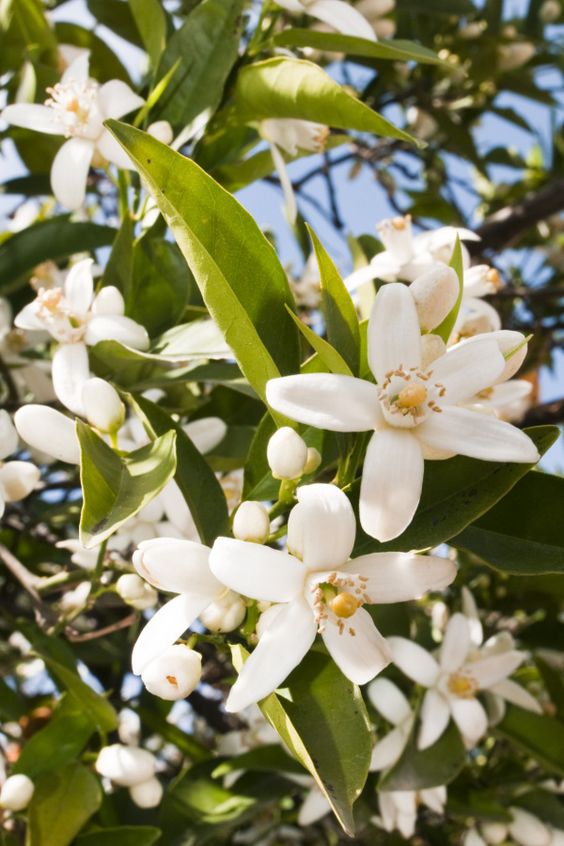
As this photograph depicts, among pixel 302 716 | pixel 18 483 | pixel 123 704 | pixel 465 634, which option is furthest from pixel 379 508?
pixel 123 704

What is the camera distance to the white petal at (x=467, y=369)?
29.6 inches

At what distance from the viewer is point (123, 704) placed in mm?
1494

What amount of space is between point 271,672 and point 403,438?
0.22 metres

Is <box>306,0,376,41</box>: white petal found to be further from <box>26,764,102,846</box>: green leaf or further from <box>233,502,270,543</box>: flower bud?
<box>26,764,102,846</box>: green leaf

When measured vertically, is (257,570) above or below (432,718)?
above

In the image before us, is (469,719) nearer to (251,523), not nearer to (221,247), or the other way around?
(251,523)

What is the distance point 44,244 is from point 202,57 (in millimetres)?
361

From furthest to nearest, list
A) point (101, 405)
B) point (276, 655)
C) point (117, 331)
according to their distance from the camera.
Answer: point (117, 331) < point (101, 405) < point (276, 655)

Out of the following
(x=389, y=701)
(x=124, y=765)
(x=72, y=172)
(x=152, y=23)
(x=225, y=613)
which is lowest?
(x=389, y=701)

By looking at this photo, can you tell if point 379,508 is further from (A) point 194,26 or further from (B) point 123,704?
(B) point 123,704

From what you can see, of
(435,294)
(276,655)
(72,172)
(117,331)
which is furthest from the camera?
(72,172)

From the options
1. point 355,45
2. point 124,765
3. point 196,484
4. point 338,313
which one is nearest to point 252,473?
point 196,484

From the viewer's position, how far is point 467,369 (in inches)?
30.1

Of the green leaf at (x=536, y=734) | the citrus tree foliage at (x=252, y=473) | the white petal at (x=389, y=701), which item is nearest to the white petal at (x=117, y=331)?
the citrus tree foliage at (x=252, y=473)
